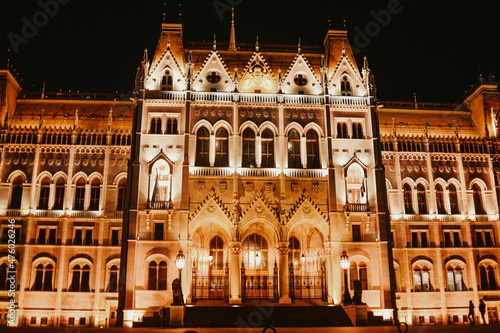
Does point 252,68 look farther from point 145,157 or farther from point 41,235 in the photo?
point 41,235

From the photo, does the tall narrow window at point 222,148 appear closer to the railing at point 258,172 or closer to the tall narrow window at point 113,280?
the railing at point 258,172

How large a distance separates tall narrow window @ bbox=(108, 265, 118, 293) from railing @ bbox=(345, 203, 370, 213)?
67.8 feet

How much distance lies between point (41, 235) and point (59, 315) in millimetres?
7103

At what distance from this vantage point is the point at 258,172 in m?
39.3

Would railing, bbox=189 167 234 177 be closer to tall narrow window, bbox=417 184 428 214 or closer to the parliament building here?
the parliament building

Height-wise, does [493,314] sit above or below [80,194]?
below

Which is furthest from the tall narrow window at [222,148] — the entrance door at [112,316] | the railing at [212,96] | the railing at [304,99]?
the entrance door at [112,316]

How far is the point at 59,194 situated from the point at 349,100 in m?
27.6

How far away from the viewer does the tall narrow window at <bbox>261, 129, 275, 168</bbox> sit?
40.3 m

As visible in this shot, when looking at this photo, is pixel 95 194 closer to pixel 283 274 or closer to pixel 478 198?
pixel 283 274

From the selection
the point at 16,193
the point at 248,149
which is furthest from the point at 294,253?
the point at 16,193

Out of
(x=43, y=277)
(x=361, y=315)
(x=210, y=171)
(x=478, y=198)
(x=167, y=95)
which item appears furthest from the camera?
(x=478, y=198)

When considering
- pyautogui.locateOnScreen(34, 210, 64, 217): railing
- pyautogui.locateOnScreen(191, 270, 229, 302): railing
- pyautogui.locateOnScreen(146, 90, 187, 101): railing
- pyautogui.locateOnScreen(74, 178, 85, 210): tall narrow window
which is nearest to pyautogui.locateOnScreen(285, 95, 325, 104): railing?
pyautogui.locateOnScreen(146, 90, 187, 101): railing

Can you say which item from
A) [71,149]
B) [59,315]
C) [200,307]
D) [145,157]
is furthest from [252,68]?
[59,315]
